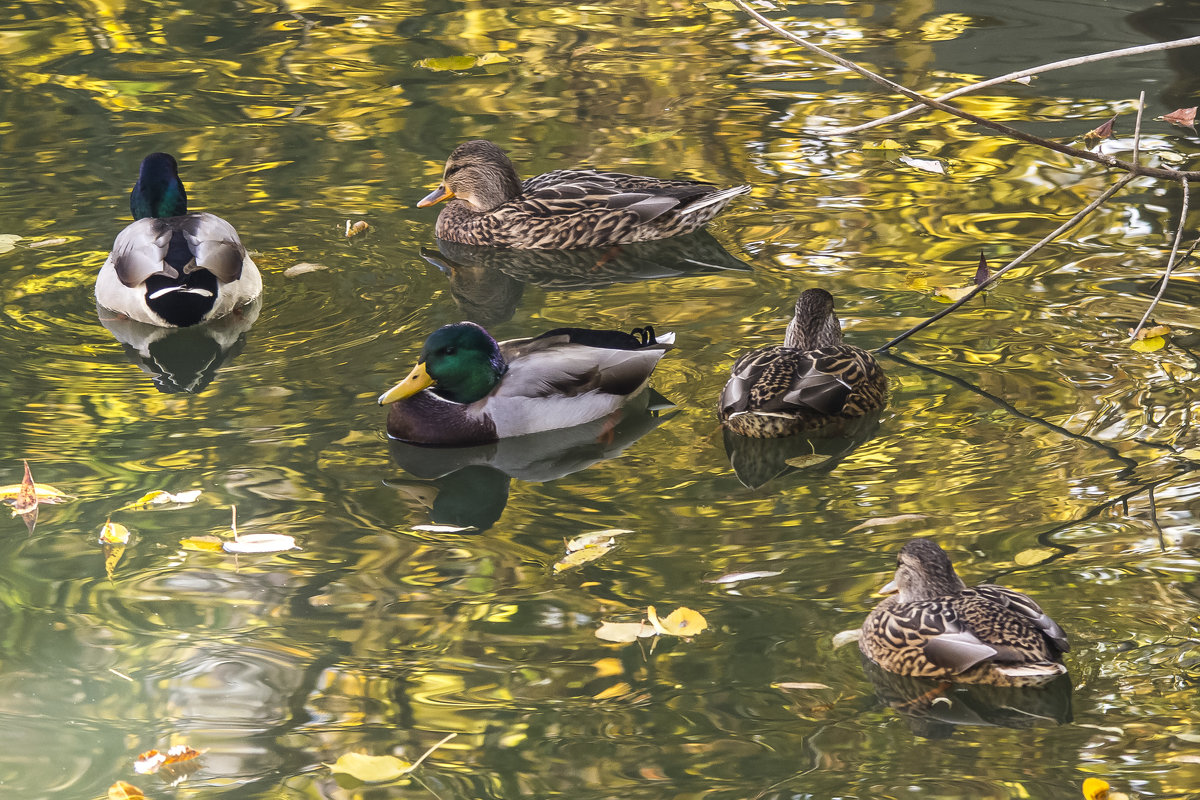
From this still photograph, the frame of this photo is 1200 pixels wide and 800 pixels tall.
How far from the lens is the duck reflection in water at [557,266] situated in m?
8.74

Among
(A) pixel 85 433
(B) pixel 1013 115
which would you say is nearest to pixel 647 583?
(A) pixel 85 433

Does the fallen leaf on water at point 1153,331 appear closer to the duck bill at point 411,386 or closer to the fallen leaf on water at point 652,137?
the duck bill at point 411,386

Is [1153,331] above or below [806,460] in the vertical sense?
above

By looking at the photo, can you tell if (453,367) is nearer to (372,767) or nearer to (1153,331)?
(372,767)

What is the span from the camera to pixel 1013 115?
10914mm

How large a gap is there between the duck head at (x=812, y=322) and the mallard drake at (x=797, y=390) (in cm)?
16

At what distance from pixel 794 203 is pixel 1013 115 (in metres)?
2.40

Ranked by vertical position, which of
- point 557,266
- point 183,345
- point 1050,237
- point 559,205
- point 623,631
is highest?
point 1050,237

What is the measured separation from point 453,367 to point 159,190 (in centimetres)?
280

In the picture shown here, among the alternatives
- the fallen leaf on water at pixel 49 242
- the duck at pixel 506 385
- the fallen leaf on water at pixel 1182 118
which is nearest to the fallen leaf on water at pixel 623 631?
the duck at pixel 506 385

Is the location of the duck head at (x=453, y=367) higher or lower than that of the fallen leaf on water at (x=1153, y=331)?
higher

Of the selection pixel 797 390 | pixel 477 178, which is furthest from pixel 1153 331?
pixel 477 178

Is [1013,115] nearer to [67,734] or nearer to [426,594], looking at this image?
[426,594]

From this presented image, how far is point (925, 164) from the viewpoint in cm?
1005
